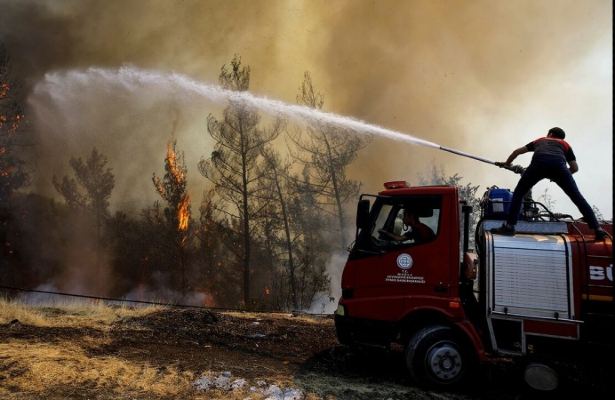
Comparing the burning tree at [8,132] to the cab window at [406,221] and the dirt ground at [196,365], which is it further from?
the cab window at [406,221]

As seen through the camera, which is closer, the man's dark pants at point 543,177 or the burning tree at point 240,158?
the man's dark pants at point 543,177

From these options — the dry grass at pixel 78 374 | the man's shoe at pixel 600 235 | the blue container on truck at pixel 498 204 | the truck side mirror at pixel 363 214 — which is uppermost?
the blue container on truck at pixel 498 204

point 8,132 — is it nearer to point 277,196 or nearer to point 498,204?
point 277,196

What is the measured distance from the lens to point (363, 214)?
6.06m

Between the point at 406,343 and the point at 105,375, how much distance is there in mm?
4017

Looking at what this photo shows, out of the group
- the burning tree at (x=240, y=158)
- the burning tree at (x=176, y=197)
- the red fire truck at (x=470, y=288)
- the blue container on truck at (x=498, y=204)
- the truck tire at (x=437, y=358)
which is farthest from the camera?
the burning tree at (x=176, y=197)

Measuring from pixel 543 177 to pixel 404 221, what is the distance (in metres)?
2.03

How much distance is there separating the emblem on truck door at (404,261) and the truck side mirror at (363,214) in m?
0.66

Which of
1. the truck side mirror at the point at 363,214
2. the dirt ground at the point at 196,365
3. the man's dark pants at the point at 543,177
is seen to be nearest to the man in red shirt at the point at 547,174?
the man's dark pants at the point at 543,177

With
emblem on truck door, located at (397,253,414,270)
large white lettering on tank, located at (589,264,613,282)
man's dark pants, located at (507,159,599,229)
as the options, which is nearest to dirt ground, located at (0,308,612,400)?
emblem on truck door, located at (397,253,414,270)

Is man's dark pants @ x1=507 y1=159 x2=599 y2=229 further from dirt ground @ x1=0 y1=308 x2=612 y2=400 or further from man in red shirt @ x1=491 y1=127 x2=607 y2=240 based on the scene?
dirt ground @ x1=0 y1=308 x2=612 y2=400

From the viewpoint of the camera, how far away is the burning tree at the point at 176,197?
32000 mm

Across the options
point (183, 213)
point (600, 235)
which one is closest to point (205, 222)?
point (183, 213)

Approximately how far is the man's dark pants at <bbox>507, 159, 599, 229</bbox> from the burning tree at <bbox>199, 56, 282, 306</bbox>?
18.8 metres
